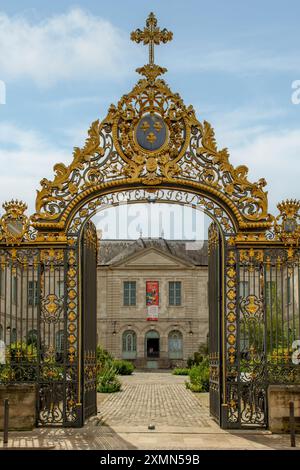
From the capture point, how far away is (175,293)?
45781 mm

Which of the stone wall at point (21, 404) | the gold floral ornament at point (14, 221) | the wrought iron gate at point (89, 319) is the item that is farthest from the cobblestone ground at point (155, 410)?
the gold floral ornament at point (14, 221)

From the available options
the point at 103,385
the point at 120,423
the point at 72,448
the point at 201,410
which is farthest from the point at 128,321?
the point at 72,448

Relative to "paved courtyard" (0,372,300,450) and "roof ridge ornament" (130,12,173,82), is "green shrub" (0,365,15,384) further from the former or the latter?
"roof ridge ornament" (130,12,173,82)

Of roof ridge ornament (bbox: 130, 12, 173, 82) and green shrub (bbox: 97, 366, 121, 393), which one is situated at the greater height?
roof ridge ornament (bbox: 130, 12, 173, 82)

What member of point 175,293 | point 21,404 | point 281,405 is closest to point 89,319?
point 21,404

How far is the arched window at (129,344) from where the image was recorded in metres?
45.4

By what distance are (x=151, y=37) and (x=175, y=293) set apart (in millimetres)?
34075

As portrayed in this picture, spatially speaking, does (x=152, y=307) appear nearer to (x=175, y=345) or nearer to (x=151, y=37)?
(x=175, y=345)

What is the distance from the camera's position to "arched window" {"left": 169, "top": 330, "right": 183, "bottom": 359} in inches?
1794

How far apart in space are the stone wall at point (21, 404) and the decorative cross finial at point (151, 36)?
646cm

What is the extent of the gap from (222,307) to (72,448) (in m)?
3.75

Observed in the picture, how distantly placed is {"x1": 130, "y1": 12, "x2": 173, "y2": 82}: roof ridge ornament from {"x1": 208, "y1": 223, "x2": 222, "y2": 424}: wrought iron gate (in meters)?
3.20

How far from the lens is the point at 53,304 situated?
1222 cm

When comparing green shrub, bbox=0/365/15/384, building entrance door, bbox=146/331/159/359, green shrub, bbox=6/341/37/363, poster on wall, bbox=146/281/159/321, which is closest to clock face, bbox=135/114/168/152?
green shrub, bbox=6/341/37/363
